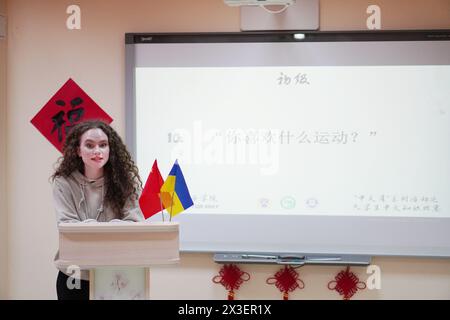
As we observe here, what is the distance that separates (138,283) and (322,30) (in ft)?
7.30

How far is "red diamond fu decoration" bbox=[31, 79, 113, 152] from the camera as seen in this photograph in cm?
356

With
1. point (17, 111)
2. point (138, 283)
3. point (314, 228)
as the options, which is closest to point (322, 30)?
point (314, 228)

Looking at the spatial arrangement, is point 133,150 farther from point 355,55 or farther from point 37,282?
point 355,55

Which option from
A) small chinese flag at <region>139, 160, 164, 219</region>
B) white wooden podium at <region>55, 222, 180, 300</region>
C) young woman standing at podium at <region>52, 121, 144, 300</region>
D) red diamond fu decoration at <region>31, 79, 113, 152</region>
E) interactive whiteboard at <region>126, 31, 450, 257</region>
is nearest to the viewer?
white wooden podium at <region>55, 222, 180, 300</region>

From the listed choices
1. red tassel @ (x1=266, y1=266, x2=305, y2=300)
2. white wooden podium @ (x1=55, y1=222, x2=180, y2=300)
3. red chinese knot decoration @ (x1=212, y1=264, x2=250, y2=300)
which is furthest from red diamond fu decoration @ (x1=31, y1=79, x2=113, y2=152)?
white wooden podium @ (x1=55, y1=222, x2=180, y2=300)

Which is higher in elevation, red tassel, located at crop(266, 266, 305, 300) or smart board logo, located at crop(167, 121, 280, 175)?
smart board logo, located at crop(167, 121, 280, 175)

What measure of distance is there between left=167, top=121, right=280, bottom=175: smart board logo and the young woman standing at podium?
120 centimetres

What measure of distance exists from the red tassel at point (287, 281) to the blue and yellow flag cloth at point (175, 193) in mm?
1600

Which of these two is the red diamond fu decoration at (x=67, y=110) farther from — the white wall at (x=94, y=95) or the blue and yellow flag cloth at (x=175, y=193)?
the blue and yellow flag cloth at (x=175, y=193)

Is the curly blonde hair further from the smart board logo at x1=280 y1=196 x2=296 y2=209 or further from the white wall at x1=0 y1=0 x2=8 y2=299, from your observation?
the white wall at x1=0 y1=0 x2=8 y2=299

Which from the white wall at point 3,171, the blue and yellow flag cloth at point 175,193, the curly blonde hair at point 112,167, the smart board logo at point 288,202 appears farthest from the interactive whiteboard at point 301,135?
the blue and yellow flag cloth at point 175,193

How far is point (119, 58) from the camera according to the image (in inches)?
140

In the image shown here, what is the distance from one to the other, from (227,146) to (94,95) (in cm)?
90

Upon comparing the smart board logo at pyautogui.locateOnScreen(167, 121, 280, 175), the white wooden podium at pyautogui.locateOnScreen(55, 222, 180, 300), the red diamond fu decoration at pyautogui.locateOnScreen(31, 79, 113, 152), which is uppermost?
the red diamond fu decoration at pyautogui.locateOnScreen(31, 79, 113, 152)
